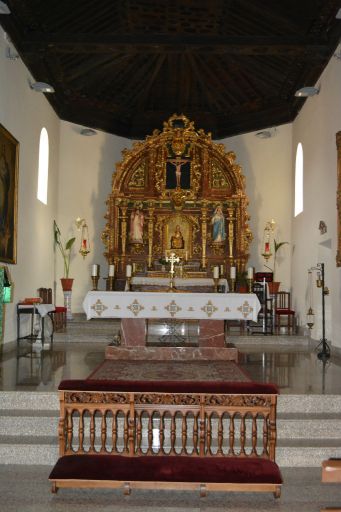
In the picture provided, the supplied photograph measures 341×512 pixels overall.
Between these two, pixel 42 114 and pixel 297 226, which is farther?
pixel 297 226

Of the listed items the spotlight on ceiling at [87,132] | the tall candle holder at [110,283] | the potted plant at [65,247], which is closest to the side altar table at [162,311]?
the tall candle holder at [110,283]

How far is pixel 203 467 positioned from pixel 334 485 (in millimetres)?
1239

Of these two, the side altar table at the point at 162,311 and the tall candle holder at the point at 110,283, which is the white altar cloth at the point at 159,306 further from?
the tall candle holder at the point at 110,283

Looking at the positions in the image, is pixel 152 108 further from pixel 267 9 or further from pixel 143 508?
pixel 143 508

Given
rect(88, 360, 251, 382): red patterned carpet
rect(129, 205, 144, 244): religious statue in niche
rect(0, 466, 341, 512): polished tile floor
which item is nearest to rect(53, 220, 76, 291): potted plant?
rect(129, 205, 144, 244): religious statue in niche

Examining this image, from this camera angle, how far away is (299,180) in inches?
588

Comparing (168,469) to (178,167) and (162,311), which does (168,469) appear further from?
(178,167)

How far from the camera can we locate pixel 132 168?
15.6 meters

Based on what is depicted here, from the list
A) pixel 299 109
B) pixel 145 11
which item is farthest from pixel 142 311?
pixel 299 109

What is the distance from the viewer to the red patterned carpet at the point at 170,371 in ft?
24.6

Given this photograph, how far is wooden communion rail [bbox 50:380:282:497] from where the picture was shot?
4730mm

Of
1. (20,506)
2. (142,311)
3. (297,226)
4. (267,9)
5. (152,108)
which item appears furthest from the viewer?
(152,108)

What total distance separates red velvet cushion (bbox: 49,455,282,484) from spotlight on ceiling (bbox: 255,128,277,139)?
11.4 meters

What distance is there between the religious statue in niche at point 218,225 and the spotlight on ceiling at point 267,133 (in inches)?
85.3
